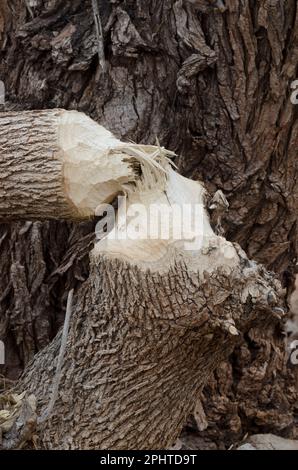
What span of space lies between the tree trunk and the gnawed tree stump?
34 centimetres

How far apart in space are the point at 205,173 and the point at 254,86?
29 centimetres

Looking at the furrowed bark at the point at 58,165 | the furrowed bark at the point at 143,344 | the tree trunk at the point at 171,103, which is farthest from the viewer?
the tree trunk at the point at 171,103

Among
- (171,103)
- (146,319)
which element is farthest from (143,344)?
(171,103)

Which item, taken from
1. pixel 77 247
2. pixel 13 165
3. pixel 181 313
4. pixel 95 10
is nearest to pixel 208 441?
pixel 77 247

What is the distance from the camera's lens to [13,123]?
2.18 m

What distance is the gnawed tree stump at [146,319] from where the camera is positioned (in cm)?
197

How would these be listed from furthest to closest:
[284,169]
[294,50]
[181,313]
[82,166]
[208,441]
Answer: [208,441], [284,169], [294,50], [82,166], [181,313]

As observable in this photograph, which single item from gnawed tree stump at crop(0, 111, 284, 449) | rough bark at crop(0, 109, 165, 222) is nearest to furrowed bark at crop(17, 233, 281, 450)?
gnawed tree stump at crop(0, 111, 284, 449)

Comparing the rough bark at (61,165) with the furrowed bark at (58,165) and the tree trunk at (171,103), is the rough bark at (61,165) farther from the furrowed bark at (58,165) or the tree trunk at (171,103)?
the tree trunk at (171,103)

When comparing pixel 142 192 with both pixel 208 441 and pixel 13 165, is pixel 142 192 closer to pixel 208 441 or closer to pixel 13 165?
pixel 13 165

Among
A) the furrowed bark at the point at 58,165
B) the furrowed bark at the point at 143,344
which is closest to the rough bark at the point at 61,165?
the furrowed bark at the point at 58,165

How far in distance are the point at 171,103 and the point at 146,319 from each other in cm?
77

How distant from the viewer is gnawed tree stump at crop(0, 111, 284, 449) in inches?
77.4

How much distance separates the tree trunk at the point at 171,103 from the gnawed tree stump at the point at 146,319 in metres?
0.34
